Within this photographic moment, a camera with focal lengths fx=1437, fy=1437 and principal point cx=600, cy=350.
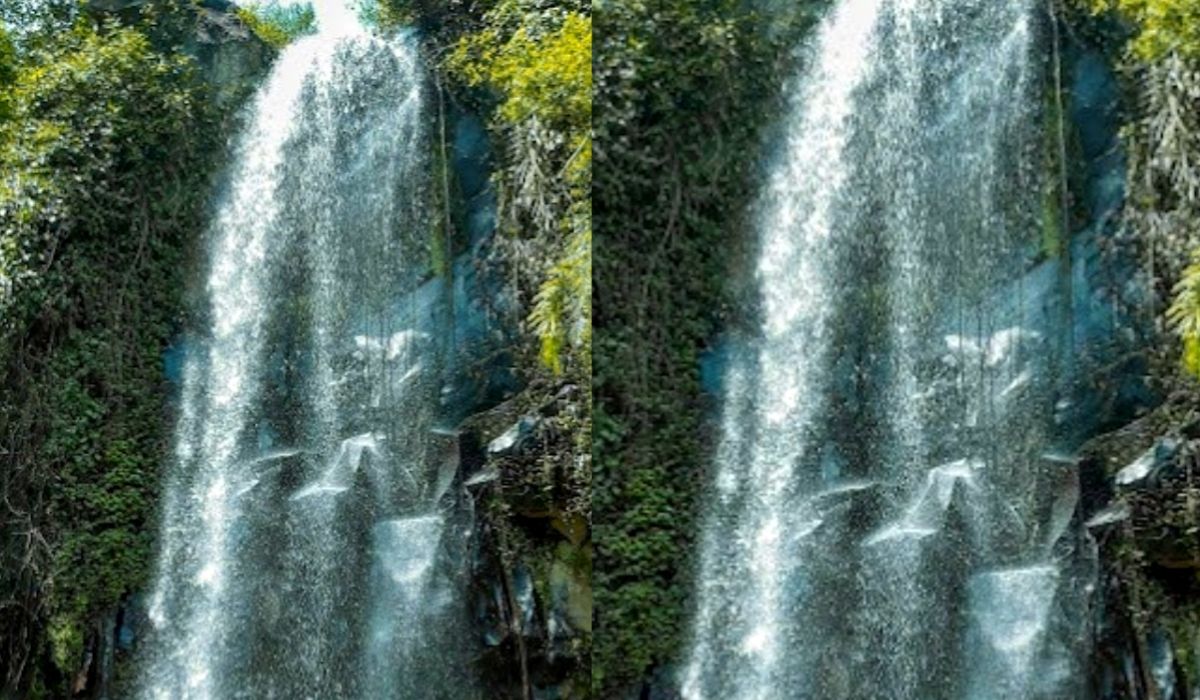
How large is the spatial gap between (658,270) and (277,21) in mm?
1380

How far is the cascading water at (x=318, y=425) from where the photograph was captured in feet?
11.1

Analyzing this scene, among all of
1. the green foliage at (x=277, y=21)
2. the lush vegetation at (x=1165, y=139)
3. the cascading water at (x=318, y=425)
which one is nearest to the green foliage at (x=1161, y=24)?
the lush vegetation at (x=1165, y=139)

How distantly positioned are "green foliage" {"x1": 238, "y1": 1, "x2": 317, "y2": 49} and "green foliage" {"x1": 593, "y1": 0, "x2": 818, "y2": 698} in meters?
0.96

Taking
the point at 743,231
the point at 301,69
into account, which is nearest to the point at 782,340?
the point at 743,231

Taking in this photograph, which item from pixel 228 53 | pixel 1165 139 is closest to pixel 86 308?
pixel 228 53

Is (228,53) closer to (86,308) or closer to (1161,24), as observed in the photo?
(86,308)

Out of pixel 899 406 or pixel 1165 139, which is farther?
pixel 899 406

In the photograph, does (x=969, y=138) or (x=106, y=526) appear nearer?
(x=969, y=138)

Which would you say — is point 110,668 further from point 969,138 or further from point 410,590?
point 969,138

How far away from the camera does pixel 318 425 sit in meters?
3.60

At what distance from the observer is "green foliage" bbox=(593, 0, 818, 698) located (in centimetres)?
340

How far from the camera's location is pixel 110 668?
4047 mm

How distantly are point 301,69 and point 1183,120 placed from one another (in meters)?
2.23

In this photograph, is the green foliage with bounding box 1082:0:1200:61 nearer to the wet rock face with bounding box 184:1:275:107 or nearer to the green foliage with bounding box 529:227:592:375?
the green foliage with bounding box 529:227:592:375
